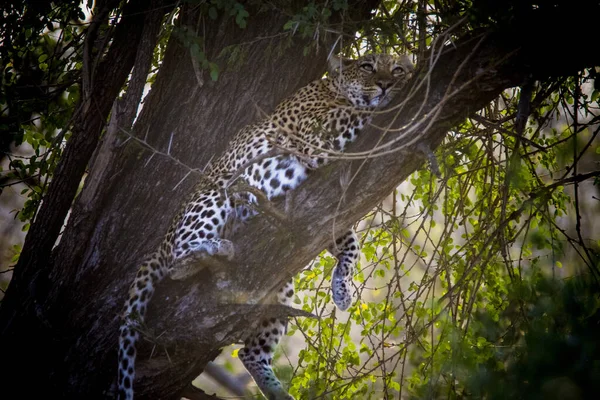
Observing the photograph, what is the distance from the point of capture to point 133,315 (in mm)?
4621

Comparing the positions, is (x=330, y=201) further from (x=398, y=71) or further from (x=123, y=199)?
(x=398, y=71)

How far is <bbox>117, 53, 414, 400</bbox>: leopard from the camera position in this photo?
15.9 feet

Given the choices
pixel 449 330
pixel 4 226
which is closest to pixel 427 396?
pixel 449 330

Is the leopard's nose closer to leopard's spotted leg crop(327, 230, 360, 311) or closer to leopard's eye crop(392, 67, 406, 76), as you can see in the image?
leopard's eye crop(392, 67, 406, 76)

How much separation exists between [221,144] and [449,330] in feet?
7.24

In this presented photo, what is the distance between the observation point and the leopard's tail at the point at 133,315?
4.62 m

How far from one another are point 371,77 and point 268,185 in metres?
1.29

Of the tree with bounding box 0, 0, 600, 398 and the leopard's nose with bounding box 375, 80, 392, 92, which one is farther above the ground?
the leopard's nose with bounding box 375, 80, 392, 92

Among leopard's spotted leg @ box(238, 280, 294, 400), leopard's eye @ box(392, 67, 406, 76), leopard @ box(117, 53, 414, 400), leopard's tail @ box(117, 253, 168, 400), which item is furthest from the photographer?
leopard's eye @ box(392, 67, 406, 76)

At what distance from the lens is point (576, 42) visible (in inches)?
162

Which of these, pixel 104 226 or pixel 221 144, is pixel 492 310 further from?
pixel 104 226

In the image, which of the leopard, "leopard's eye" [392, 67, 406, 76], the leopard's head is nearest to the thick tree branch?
the leopard

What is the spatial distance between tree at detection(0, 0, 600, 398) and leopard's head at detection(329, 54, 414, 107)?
0.88 ft

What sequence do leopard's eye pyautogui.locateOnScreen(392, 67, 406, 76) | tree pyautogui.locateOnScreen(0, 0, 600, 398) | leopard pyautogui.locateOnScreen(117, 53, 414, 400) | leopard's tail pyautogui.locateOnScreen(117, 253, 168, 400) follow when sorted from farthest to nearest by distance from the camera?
leopard's eye pyautogui.locateOnScreen(392, 67, 406, 76), leopard pyautogui.locateOnScreen(117, 53, 414, 400), leopard's tail pyautogui.locateOnScreen(117, 253, 168, 400), tree pyautogui.locateOnScreen(0, 0, 600, 398)
